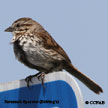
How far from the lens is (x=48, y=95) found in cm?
231

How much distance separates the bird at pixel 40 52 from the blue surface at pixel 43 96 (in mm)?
554

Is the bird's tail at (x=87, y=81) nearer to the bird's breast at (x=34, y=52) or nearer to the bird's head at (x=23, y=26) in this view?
the bird's breast at (x=34, y=52)

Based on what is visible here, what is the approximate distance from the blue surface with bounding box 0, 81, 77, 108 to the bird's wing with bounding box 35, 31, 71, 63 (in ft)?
3.11

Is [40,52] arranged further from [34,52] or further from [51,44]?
[51,44]

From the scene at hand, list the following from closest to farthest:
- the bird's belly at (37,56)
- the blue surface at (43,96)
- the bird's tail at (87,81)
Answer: the blue surface at (43,96) → the bird's tail at (87,81) → the bird's belly at (37,56)

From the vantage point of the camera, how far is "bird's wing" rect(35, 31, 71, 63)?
3.61 m

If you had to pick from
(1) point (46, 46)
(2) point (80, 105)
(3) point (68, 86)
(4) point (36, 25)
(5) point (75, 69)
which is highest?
(4) point (36, 25)

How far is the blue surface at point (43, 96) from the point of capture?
81.9 inches

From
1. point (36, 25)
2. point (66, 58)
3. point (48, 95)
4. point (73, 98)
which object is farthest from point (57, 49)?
point (73, 98)

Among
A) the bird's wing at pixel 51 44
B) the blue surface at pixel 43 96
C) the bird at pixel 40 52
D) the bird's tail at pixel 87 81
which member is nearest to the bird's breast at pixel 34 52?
the bird at pixel 40 52

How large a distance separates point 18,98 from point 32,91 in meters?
0.19

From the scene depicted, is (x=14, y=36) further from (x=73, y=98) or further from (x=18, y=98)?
(x=73, y=98)

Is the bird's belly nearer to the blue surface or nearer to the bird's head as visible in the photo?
the bird's head

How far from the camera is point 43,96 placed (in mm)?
2377
